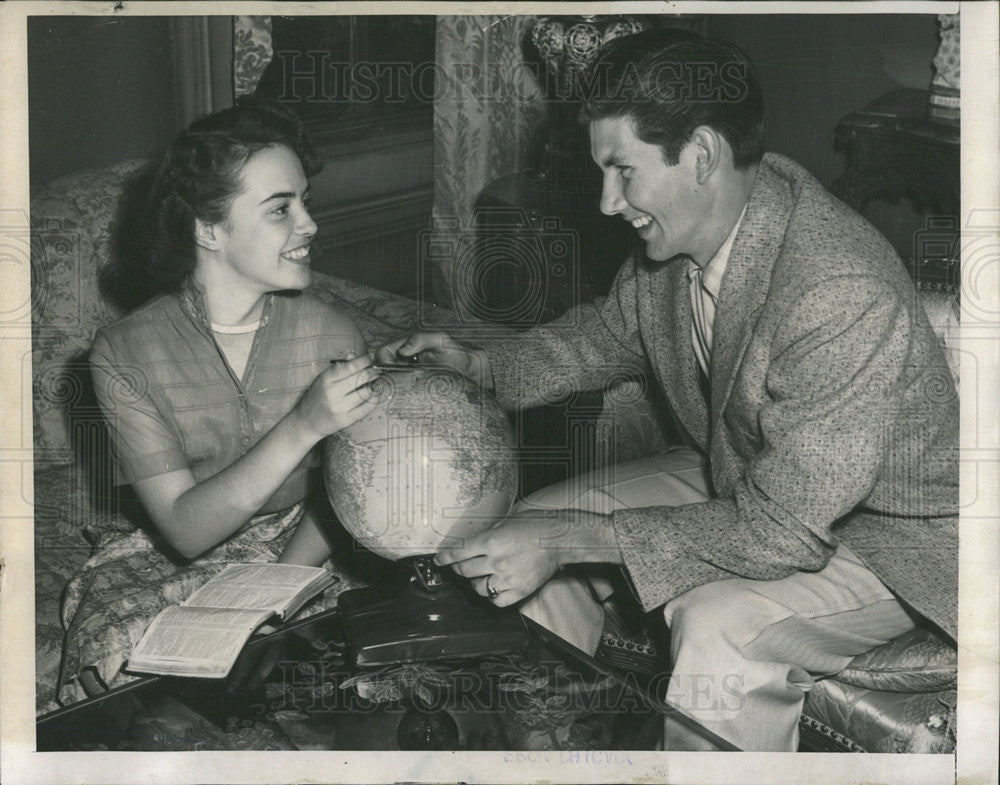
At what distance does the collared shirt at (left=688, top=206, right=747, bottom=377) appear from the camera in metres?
2.36

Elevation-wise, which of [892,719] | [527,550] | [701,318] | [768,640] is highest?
[701,318]

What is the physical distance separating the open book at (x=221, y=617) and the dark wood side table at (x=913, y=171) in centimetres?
144

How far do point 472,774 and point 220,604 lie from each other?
0.63 metres

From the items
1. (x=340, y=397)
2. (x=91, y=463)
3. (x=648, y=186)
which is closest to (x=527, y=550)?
(x=340, y=397)

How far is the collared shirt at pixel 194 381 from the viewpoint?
2.38 metres

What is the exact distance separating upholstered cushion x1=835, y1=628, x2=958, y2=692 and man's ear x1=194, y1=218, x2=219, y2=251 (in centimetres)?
166

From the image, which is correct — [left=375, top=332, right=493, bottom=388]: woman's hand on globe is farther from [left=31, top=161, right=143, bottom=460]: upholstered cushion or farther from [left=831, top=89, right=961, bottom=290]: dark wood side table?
[left=831, top=89, right=961, bottom=290]: dark wood side table

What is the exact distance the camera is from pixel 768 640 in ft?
7.20

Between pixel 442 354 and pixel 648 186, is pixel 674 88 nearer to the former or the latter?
pixel 648 186

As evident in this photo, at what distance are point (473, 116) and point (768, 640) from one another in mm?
1363

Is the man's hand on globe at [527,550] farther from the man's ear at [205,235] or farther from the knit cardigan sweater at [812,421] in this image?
the man's ear at [205,235]

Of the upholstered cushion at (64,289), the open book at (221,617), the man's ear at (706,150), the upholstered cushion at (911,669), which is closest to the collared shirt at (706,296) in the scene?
the man's ear at (706,150)

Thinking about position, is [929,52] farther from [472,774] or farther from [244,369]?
[472,774]

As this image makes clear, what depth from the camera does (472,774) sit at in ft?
7.29
